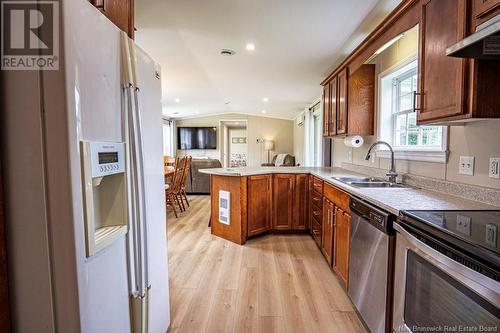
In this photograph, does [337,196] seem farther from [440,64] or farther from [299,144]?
[299,144]

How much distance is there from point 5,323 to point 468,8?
225 centimetres

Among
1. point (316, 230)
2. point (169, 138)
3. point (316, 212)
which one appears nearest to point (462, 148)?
point (316, 212)

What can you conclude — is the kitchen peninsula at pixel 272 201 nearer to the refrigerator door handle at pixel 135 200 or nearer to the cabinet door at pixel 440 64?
the cabinet door at pixel 440 64

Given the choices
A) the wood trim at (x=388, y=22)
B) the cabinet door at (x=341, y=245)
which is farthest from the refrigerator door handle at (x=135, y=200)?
the wood trim at (x=388, y=22)

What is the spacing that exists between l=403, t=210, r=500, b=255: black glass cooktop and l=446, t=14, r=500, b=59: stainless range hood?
715 mm

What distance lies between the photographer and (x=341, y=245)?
2.29 meters

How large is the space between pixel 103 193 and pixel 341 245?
189 centimetres

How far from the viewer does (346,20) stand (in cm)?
252

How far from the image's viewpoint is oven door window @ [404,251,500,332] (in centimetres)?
87

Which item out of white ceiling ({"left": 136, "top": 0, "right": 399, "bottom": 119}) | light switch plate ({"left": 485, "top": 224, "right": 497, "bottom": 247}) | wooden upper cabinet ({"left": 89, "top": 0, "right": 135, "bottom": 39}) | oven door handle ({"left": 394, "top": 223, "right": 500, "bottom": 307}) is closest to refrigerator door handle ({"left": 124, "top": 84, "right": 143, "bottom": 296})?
wooden upper cabinet ({"left": 89, "top": 0, "right": 135, "bottom": 39})

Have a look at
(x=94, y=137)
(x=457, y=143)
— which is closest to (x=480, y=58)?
(x=457, y=143)

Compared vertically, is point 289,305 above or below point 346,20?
below

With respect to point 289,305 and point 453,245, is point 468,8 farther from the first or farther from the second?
point 289,305

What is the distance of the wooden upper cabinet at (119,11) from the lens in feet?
3.85
